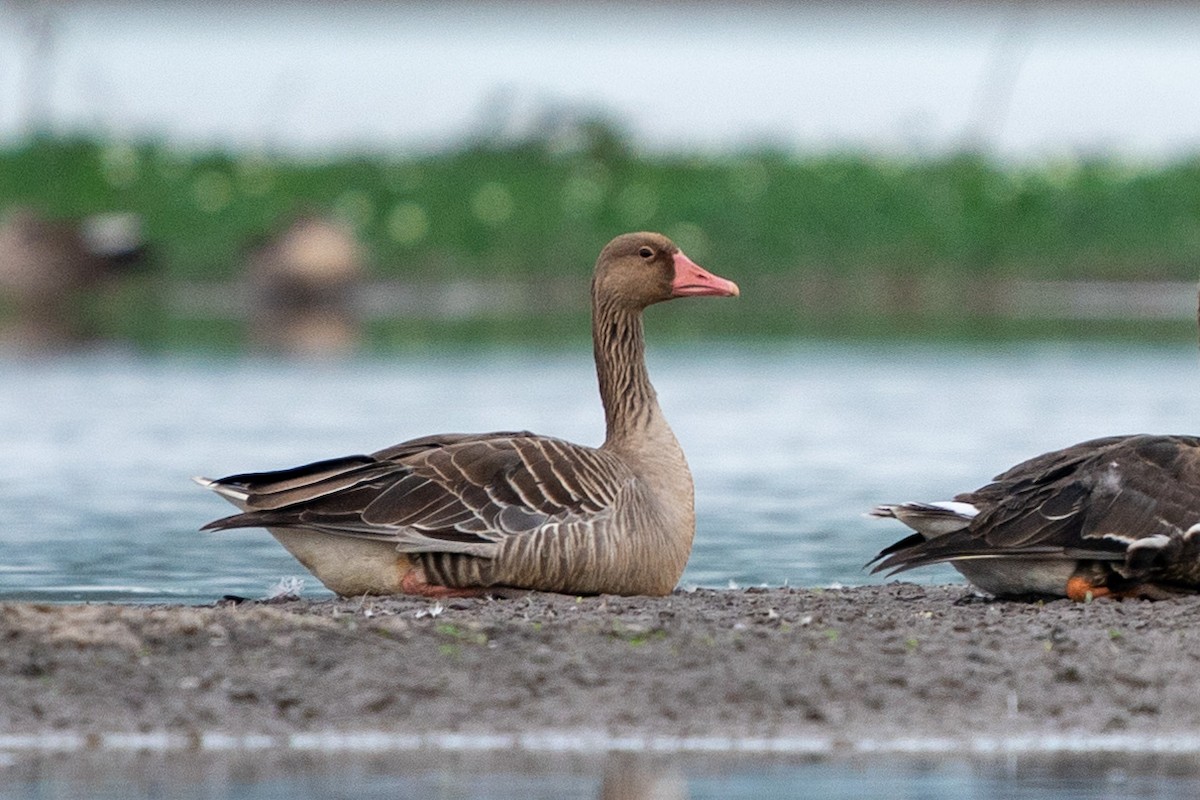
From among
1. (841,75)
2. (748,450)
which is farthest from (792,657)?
(841,75)

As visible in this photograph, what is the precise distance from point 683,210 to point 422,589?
20963mm

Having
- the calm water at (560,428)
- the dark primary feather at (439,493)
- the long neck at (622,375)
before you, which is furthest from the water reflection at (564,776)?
the long neck at (622,375)

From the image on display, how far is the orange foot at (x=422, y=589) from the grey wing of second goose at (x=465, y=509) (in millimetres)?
40

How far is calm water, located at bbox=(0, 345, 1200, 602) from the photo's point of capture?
36.8 feet

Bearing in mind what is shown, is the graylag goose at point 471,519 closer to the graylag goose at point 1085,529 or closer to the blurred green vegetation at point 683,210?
the graylag goose at point 1085,529

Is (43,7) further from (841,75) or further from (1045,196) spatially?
(1045,196)

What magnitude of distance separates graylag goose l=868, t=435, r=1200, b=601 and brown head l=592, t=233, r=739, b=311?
157 centimetres

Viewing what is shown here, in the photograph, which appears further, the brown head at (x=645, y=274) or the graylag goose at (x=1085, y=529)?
the brown head at (x=645, y=274)

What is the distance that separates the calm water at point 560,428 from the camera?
11.2 meters

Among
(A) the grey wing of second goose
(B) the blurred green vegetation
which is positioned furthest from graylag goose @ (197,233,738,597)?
(B) the blurred green vegetation

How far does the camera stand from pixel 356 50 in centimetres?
3438

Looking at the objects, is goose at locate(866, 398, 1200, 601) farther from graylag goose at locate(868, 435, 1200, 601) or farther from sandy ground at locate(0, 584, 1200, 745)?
sandy ground at locate(0, 584, 1200, 745)

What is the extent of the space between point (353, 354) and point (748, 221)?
28.7 ft

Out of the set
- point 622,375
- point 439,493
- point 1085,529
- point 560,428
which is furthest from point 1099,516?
point 560,428
